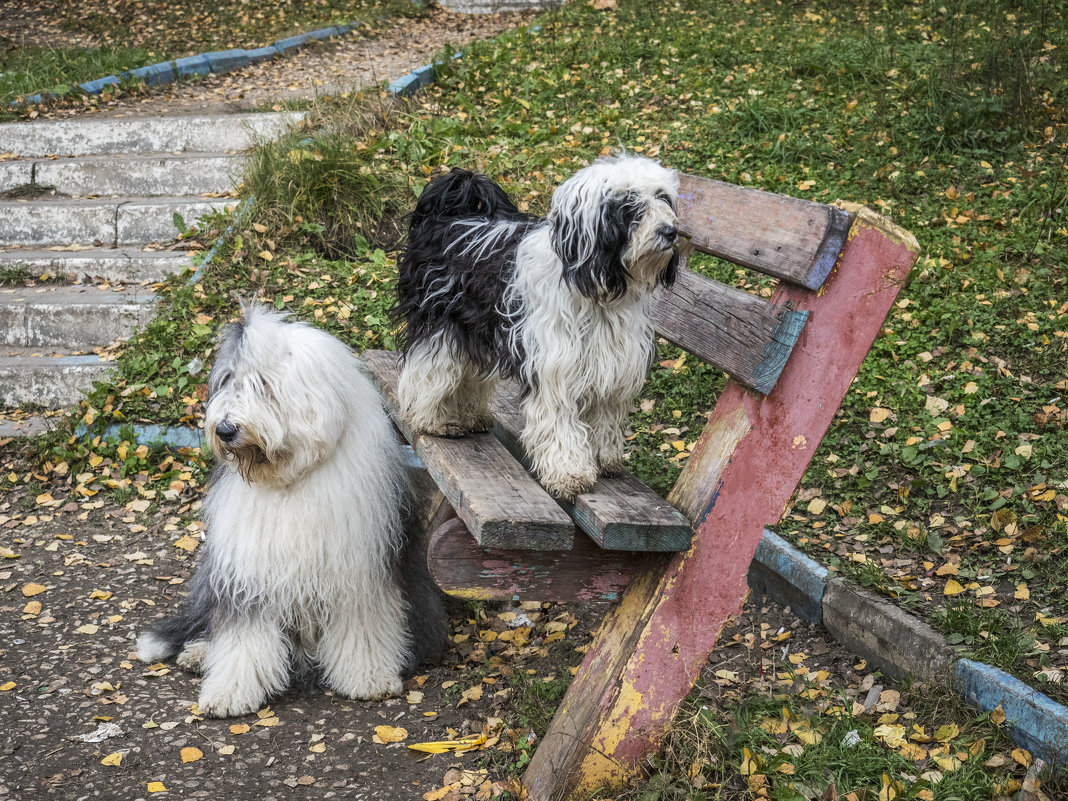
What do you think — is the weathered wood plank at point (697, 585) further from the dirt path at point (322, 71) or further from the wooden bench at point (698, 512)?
the dirt path at point (322, 71)

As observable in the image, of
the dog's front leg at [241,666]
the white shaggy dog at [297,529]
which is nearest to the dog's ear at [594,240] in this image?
the white shaggy dog at [297,529]

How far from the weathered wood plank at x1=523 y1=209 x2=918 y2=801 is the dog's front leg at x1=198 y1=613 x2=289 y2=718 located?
3.84 ft

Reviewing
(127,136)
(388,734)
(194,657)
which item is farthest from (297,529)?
(127,136)

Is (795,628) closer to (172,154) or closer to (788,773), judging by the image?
(788,773)

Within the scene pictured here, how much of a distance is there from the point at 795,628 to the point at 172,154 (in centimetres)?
677

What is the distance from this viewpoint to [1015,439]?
14.4ft

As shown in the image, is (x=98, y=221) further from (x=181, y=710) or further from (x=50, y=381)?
(x=181, y=710)

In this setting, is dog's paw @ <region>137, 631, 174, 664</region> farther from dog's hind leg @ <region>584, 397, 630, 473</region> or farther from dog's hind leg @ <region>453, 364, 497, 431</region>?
dog's hind leg @ <region>584, 397, 630, 473</region>

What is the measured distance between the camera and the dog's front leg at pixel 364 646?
3641 millimetres

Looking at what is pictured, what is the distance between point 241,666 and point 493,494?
137cm

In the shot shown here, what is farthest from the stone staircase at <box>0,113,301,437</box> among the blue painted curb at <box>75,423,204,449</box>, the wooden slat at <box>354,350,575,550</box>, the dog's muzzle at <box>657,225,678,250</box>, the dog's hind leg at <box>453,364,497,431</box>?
the dog's muzzle at <box>657,225,678,250</box>

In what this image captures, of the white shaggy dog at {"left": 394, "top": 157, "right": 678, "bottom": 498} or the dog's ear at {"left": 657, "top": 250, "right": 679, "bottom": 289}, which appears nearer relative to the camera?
the white shaggy dog at {"left": 394, "top": 157, "right": 678, "bottom": 498}

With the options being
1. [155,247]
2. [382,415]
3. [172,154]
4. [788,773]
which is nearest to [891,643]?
[788,773]

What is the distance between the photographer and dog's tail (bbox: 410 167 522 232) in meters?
3.45
